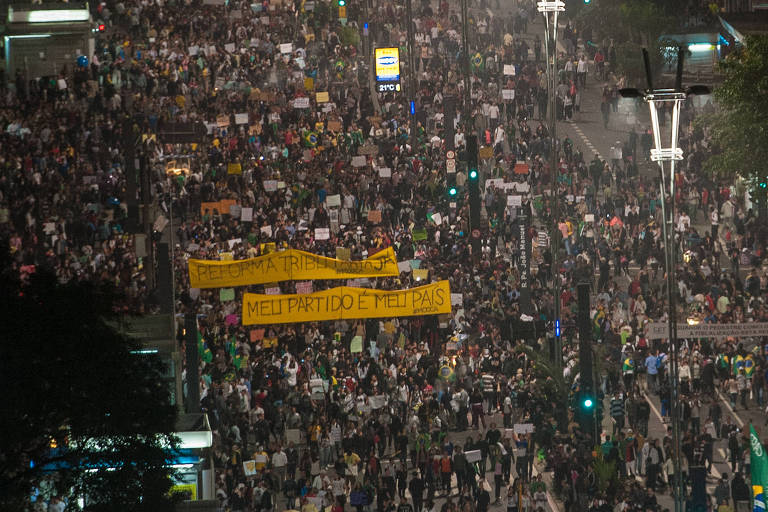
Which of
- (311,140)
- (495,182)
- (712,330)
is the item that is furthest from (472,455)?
(311,140)

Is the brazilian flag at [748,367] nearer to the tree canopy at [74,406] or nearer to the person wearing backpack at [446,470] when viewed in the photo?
the person wearing backpack at [446,470]

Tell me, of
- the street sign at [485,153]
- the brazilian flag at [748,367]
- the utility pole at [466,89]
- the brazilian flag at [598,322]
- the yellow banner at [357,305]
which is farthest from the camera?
the utility pole at [466,89]

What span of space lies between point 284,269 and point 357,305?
2433 mm

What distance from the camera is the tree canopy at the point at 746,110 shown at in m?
38.0

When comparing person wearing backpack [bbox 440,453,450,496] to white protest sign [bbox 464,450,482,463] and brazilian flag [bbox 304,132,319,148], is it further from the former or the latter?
brazilian flag [bbox 304,132,319,148]

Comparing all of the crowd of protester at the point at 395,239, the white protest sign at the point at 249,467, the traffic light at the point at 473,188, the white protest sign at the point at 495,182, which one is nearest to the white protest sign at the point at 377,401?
the crowd of protester at the point at 395,239

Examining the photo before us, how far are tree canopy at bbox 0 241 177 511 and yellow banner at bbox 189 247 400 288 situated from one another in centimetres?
1966

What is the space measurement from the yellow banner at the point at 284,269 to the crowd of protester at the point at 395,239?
661 mm

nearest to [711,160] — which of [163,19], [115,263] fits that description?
[115,263]

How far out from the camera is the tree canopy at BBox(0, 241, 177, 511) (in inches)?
732

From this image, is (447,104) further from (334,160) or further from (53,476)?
(53,476)

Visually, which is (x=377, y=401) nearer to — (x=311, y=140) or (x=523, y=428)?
(x=523, y=428)

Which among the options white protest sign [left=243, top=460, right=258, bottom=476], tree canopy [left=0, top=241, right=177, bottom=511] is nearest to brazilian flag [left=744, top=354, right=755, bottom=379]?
white protest sign [left=243, top=460, right=258, bottom=476]

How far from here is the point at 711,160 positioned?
40.2 m
